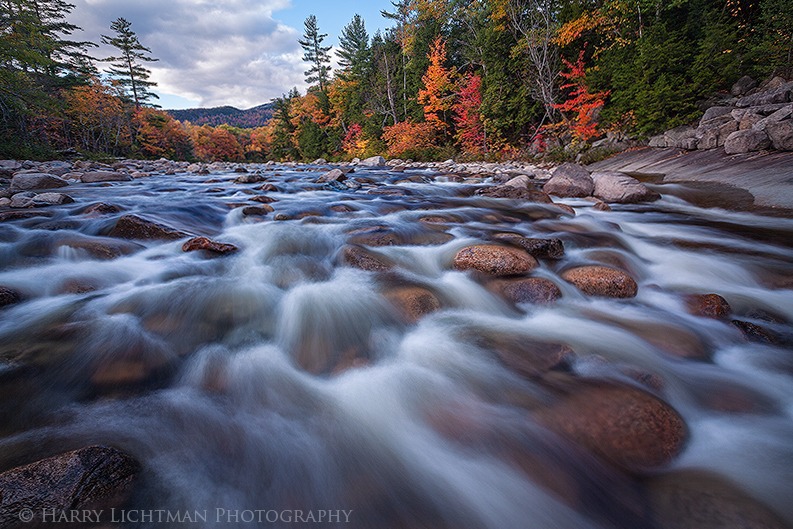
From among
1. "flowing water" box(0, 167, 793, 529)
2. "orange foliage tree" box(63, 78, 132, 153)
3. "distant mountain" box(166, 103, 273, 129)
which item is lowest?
"flowing water" box(0, 167, 793, 529)

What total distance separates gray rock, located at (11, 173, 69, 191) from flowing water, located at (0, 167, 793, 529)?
6752 mm

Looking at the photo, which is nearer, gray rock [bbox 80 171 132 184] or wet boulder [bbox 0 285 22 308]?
wet boulder [bbox 0 285 22 308]

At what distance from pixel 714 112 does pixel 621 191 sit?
5718mm

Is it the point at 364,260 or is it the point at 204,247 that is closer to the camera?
the point at 364,260

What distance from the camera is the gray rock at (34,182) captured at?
8773 mm

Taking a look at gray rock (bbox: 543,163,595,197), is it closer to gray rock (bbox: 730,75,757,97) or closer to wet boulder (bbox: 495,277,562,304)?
wet boulder (bbox: 495,277,562,304)

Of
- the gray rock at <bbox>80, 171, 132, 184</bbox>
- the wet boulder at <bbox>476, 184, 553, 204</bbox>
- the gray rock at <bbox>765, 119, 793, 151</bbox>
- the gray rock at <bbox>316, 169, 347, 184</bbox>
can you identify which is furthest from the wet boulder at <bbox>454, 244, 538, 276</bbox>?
the gray rock at <bbox>80, 171, 132, 184</bbox>

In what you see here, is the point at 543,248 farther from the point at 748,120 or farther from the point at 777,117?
the point at 748,120

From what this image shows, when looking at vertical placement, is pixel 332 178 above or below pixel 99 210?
above

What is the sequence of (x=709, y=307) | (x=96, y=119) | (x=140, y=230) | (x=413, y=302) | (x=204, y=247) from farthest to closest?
(x=96, y=119), (x=140, y=230), (x=204, y=247), (x=413, y=302), (x=709, y=307)

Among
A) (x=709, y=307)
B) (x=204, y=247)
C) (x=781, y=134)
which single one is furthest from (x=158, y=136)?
(x=709, y=307)

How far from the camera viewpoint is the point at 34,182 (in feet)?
29.6

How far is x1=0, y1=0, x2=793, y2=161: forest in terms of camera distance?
1088 cm

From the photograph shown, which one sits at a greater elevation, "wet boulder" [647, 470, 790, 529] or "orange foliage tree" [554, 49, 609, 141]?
"orange foliage tree" [554, 49, 609, 141]
